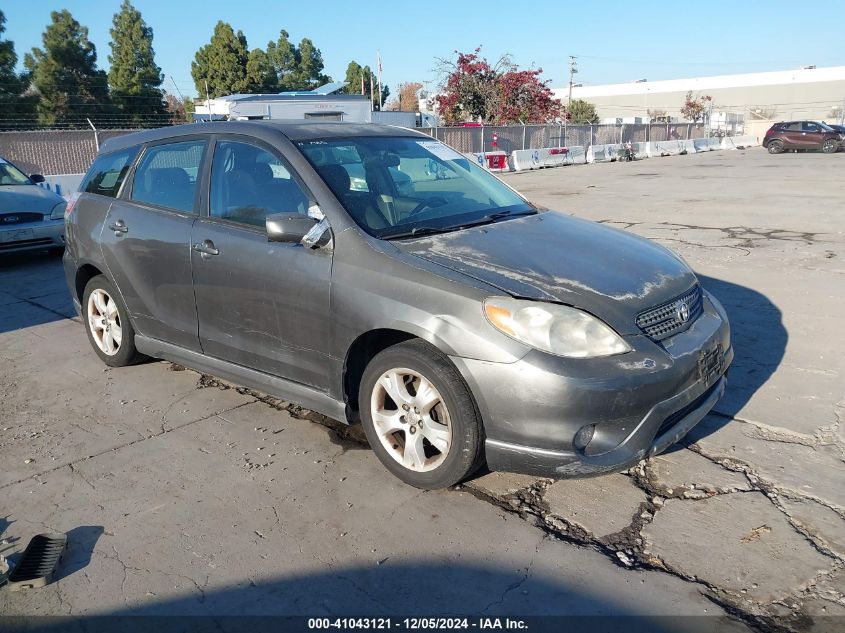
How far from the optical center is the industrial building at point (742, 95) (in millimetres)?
74312

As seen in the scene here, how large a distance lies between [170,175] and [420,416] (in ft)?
8.34

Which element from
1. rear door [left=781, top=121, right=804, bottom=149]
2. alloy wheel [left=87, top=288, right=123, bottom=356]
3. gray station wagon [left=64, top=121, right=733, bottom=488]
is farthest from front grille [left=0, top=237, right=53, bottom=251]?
rear door [left=781, top=121, right=804, bottom=149]

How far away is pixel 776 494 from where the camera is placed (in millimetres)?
3262

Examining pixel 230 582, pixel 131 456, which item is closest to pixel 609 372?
pixel 230 582

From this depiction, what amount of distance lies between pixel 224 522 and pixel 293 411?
4.08ft

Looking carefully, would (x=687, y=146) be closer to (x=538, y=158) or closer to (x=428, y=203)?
(x=538, y=158)

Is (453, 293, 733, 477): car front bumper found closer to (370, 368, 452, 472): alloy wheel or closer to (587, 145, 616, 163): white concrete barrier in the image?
(370, 368, 452, 472): alloy wheel

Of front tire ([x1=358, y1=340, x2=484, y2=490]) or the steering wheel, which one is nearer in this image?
front tire ([x1=358, y1=340, x2=484, y2=490])

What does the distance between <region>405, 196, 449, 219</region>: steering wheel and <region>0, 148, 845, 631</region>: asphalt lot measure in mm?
1349

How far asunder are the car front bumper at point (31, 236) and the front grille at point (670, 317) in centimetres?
853

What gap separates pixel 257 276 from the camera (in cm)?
381

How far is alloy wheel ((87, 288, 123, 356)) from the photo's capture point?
5086 mm

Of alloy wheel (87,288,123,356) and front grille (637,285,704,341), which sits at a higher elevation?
front grille (637,285,704,341)

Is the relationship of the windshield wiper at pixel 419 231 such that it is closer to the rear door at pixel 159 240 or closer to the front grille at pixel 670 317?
the front grille at pixel 670 317
